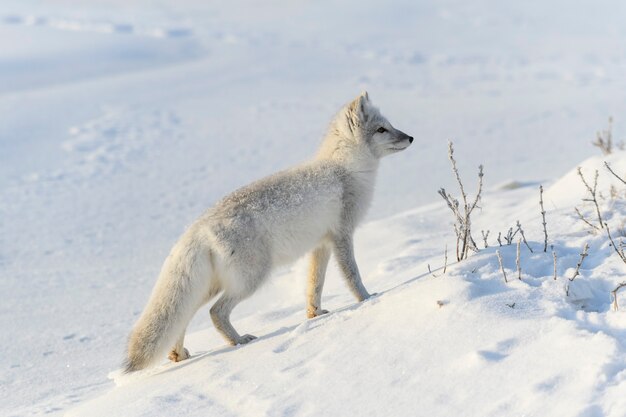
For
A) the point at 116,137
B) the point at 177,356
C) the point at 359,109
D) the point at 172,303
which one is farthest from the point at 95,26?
the point at 172,303

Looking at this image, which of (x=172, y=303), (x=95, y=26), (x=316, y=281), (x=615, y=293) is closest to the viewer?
(x=615, y=293)

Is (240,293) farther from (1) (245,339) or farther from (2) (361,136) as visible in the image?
(2) (361,136)

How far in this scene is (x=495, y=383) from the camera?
2424 millimetres

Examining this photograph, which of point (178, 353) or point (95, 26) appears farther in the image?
point (95, 26)

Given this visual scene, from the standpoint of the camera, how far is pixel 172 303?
11.0 ft

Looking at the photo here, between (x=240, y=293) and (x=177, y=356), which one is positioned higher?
(x=240, y=293)

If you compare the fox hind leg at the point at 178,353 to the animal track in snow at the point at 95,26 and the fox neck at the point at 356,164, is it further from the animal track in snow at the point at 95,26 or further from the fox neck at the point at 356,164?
the animal track in snow at the point at 95,26

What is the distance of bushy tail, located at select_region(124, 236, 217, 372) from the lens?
3.29 m

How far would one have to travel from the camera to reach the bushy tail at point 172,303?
329 cm

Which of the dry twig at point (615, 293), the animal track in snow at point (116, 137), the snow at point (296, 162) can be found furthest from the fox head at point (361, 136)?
the animal track in snow at point (116, 137)

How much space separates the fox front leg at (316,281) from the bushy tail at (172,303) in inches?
24.8

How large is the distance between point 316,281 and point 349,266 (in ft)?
0.76

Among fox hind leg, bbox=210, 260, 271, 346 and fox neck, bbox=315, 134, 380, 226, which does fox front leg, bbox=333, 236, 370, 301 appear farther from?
fox hind leg, bbox=210, 260, 271, 346

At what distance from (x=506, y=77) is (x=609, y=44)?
3.88 metres
